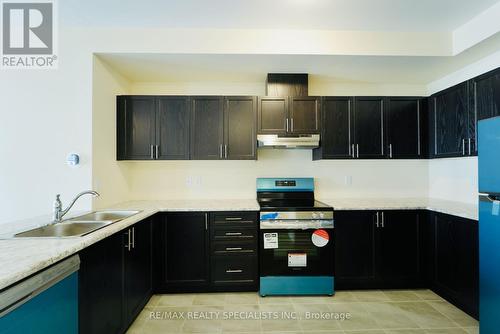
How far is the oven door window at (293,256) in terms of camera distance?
267 centimetres

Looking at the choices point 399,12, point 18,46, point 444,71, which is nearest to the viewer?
point 399,12

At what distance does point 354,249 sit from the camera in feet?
9.05

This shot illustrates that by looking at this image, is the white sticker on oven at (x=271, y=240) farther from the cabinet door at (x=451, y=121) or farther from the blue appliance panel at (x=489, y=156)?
the cabinet door at (x=451, y=121)

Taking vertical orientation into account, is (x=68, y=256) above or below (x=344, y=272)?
above

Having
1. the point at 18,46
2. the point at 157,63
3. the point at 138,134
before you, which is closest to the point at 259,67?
the point at 157,63

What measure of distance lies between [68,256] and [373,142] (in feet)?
10.1

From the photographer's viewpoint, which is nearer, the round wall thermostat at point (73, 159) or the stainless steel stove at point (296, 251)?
the round wall thermostat at point (73, 159)

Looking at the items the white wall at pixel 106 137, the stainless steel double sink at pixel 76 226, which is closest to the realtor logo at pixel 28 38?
the white wall at pixel 106 137

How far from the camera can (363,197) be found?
11.2ft

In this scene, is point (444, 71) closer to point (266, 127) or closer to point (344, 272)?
point (266, 127)

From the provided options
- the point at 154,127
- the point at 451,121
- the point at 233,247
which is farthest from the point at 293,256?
the point at 451,121

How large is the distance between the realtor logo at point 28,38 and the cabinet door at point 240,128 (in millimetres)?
1780

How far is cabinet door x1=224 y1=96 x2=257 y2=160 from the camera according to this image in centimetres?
305

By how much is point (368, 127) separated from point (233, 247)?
2100 millimetres
